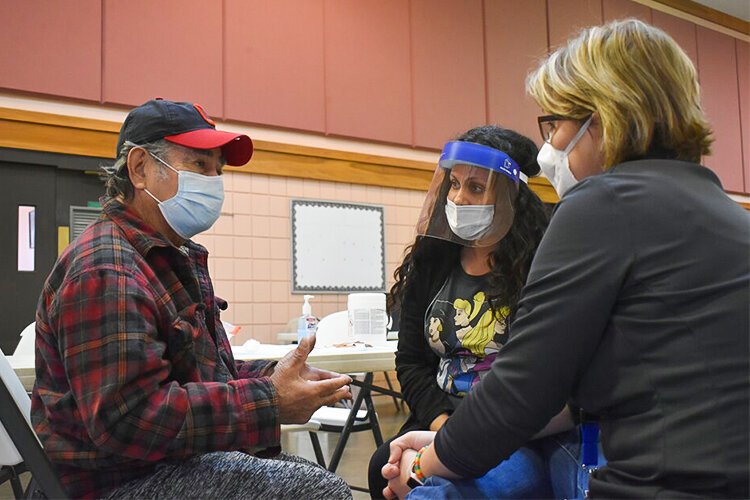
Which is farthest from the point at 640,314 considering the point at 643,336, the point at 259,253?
the point at 259,253

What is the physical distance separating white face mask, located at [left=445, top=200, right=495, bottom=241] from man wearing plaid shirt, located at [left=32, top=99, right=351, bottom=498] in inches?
22.8

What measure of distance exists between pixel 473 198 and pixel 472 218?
0.05 m

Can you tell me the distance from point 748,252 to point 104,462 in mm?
1110

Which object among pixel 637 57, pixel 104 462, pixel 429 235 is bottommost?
pixel 104 462

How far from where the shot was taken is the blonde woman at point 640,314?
0.83 meters

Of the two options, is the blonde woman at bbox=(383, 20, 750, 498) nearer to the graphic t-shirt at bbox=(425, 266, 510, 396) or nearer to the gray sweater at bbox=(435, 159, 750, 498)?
the gray sweater at bbox=(435, 159, 750, 498)

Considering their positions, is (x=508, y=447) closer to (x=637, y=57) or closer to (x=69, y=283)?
(x=637, y=57)

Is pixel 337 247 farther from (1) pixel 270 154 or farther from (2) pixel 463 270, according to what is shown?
(2) pixel 463 270

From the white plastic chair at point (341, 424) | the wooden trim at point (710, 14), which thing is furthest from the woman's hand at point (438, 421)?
the wooden trim at point (710, 14)

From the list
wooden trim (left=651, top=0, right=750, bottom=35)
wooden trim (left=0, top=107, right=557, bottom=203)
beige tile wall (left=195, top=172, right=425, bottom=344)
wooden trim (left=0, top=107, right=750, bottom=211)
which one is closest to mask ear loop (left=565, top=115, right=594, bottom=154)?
wooden trim (left=0, top=107, right=750, bottom=211)

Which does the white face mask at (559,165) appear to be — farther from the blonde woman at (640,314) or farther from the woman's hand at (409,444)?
the woman's hand at (409,444)

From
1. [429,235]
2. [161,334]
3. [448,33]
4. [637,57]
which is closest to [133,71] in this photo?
[448,33]

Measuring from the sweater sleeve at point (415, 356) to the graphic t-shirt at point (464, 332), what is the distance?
1.3 inches

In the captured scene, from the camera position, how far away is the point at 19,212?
15.7 feet
